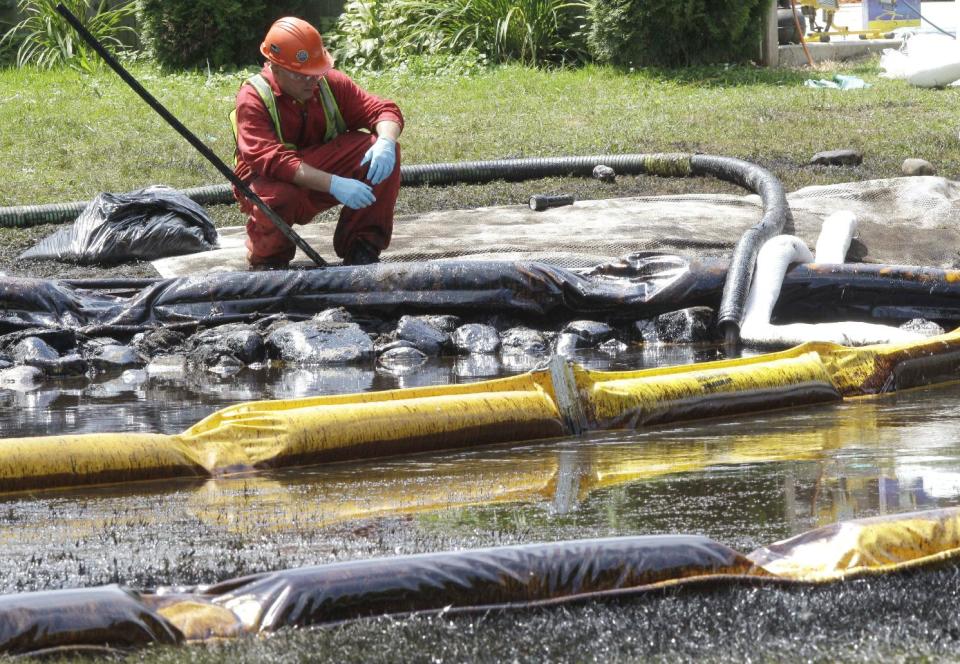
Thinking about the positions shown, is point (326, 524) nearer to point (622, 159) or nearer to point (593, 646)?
point (593, 646)

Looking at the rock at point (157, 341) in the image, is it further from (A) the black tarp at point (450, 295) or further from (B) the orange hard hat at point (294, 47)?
(B) the orange hard hat at point (294, 47)

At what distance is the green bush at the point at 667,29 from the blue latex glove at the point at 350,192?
7629 mm

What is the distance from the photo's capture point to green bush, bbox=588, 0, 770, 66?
13.6 m

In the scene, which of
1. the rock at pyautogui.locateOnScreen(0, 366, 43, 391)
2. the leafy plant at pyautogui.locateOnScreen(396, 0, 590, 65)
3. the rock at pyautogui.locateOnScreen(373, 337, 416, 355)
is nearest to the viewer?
the rock at pyautogui.locateOnScreen(0, 366, 43, 391)

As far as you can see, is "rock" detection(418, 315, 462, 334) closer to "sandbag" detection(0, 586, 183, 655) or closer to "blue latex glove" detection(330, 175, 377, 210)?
"blue latex glove" detection(330, 175, 377, 210)

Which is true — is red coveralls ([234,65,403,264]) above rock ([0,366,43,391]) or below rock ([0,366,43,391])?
above

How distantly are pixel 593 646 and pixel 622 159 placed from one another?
7.72 metres

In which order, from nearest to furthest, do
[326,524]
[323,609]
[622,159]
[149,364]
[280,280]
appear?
[323,609] → [326,524] → [149,364] → [280,280] → [622,159]

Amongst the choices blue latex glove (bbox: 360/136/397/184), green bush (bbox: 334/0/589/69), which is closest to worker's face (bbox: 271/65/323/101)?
blue latex glove (bbox: 360/136/397/184)

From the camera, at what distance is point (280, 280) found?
6.53 m

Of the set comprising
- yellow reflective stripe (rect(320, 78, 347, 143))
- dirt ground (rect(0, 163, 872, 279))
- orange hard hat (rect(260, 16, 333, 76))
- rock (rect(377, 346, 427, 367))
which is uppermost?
orange hard hat (rect(260, 16, 333, 76))

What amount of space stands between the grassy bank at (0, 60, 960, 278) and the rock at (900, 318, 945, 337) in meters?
2.92

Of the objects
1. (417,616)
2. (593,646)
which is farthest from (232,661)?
(593,646)

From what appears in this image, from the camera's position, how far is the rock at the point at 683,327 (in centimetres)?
644
